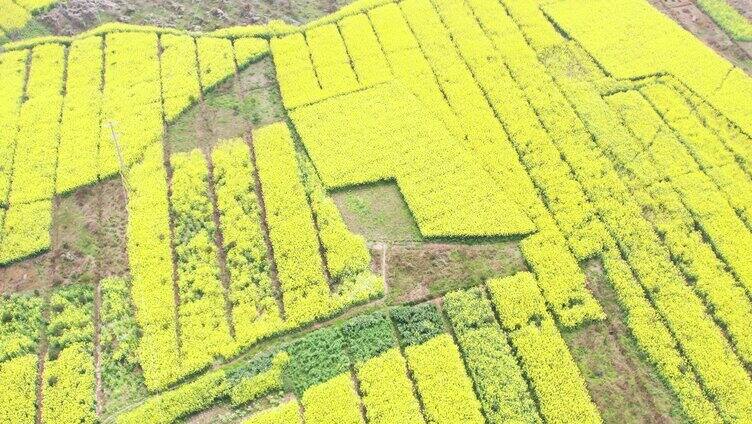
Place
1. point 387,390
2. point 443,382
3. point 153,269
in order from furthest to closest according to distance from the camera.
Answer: point 153,269, point 443,382, point 387,390

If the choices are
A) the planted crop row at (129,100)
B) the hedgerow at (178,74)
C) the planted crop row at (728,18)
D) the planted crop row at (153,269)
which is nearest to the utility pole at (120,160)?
the planted crop row at (129,100)

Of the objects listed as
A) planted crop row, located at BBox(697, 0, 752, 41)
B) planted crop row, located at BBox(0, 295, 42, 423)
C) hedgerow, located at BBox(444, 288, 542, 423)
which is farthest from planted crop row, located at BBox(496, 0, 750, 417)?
planted crop row, located at BBox(0, 295, 42, 423)

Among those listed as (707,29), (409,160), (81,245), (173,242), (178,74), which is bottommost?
(81,245)

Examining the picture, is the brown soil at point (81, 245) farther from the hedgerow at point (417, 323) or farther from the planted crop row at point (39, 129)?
the hedgerow at point (417, 323)

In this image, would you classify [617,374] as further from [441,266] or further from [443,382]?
[441,266]

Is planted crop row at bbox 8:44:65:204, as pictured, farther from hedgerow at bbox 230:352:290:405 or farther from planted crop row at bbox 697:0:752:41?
planted crop row at bbox 697:0:752:41

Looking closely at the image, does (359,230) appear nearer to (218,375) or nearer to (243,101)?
(218,375)

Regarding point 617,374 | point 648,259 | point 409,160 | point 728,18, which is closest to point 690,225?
point 648,259
